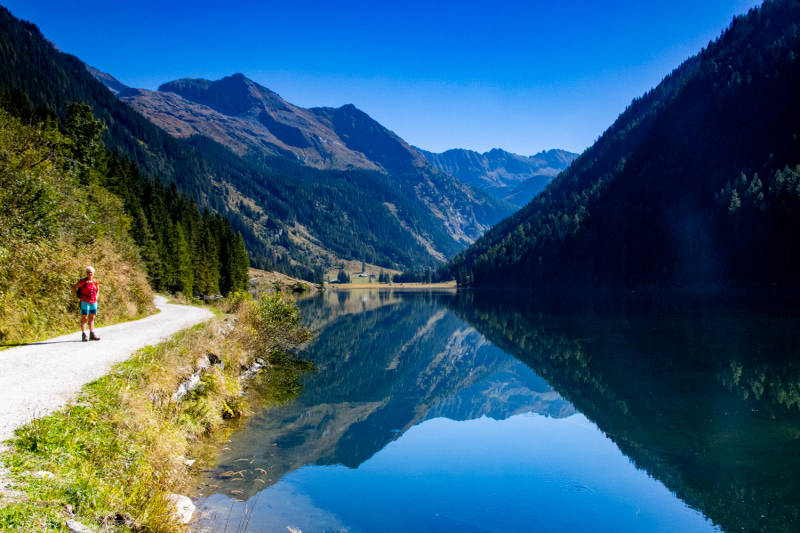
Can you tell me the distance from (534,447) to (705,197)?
120m

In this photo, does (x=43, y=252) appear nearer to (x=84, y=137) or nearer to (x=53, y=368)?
(x=53, y=368)

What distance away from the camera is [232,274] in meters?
69.9

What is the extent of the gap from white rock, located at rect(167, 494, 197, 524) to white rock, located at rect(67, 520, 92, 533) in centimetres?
193

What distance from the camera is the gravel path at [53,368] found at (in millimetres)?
8695

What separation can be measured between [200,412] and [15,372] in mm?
4762

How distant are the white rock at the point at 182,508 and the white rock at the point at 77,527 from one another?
6.34 feet

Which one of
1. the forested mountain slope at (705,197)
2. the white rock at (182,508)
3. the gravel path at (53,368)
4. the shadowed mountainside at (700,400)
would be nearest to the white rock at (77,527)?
the white rock at (182,508)

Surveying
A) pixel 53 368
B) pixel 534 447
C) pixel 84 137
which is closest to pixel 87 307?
pixel 53 368

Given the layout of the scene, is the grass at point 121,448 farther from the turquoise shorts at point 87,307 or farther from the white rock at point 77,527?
the turquoise shorts at point 87,307

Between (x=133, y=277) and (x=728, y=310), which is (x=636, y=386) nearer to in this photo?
(x=133, y=277)

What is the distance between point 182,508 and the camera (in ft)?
25.8

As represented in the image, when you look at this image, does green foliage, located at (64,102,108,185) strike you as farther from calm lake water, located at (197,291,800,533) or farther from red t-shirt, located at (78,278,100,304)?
calm lake water, located at (197,291,800,533)

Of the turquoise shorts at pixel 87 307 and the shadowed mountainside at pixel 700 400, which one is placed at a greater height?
the turquoise shorts at pixel 87 307

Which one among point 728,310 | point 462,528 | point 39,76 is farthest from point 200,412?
point 39,76
